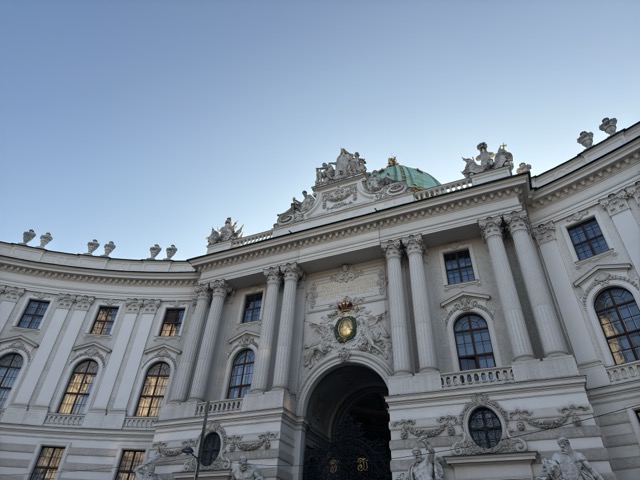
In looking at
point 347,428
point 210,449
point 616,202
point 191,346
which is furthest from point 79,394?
point 616,202

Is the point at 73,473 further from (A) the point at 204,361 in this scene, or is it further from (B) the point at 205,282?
(B) the point at 205,282

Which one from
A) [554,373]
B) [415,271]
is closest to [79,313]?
[415,271]

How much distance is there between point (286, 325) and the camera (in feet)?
79.2

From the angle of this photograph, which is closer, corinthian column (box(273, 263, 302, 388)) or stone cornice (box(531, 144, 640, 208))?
stone cornice (box(531, 144, 640, 208))

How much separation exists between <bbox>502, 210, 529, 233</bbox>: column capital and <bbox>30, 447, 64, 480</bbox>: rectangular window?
2645cm

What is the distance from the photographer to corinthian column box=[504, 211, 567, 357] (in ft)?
59.7

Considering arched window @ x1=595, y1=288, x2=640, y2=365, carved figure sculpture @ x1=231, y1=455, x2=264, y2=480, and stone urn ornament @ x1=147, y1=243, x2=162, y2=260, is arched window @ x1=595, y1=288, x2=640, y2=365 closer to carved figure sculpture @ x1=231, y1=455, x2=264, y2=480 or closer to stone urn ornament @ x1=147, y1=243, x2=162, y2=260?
carved figure sculpture @ x1=231, y1=455, x2=264, y2=480

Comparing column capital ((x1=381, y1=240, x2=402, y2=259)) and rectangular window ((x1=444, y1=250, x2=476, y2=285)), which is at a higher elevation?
column capital ((x1=381, y1=240, x2=402, y2=259))

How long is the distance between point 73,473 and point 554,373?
79.4 feet

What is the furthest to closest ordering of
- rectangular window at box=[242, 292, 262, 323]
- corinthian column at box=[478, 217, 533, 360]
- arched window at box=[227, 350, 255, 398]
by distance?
rectangular window at box=[242, 292, 262, 323] < arched window at box=[227, 350, 255, 398] < corinthian column at box=[478, 217, 533, 360]

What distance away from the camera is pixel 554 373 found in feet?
56.2

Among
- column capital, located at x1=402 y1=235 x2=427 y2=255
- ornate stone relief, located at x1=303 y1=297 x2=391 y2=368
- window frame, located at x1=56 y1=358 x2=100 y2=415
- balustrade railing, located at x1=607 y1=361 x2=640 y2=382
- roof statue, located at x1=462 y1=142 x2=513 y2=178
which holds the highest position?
roof statue, located at x1=462 y1=142 x2=513 y2=178

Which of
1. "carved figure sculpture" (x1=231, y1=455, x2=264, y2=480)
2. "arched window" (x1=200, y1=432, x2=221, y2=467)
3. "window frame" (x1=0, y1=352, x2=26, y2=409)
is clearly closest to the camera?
"carved figure sculpture" (x1=231, y1=455, x2=264, y2=480)

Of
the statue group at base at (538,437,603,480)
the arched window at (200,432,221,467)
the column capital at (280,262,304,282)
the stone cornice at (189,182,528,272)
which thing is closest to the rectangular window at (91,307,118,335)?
the stone cornice at (189,182,528,272)
